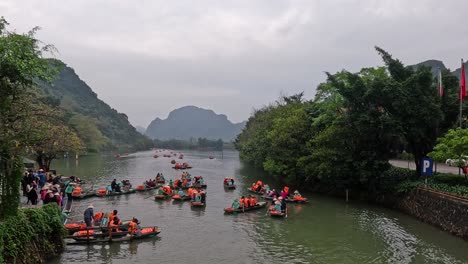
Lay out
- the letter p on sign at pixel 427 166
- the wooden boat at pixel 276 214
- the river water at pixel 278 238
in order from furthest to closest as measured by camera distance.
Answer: the wooden boat at pixel 276 214, the letter p on sign at pixel 427 166, the river water at pixel 278 238

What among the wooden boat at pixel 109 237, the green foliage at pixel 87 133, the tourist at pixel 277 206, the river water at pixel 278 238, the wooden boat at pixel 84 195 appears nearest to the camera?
the river water at pixel 278 238

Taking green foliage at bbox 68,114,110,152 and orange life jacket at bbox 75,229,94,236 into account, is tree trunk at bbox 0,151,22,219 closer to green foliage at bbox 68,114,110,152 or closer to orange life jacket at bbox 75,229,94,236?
orange life jacket at bbox 75,229,94,236

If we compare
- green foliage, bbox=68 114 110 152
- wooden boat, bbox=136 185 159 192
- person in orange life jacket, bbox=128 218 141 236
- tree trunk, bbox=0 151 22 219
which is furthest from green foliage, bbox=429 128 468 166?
green foliage, bbox=68 114 110 152

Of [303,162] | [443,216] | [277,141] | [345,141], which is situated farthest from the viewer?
[277,141]

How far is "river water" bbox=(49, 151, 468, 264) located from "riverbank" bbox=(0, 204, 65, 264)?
991 millimetres

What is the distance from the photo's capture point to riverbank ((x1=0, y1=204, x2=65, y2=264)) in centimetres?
1480

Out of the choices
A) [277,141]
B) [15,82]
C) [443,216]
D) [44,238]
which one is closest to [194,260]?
[44,238]

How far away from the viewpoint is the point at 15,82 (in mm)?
20031

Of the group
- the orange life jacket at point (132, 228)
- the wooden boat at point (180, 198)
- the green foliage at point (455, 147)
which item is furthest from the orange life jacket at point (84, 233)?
the green foliage at point (455, 147)

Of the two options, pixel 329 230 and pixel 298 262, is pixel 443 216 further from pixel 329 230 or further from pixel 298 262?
pixel 298 262

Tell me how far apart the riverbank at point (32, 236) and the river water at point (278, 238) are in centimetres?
99

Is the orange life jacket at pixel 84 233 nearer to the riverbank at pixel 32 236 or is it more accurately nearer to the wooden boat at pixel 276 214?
the riverbank at pixel 32 236

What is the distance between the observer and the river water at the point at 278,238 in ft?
66.8

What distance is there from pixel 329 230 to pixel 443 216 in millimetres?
7133
